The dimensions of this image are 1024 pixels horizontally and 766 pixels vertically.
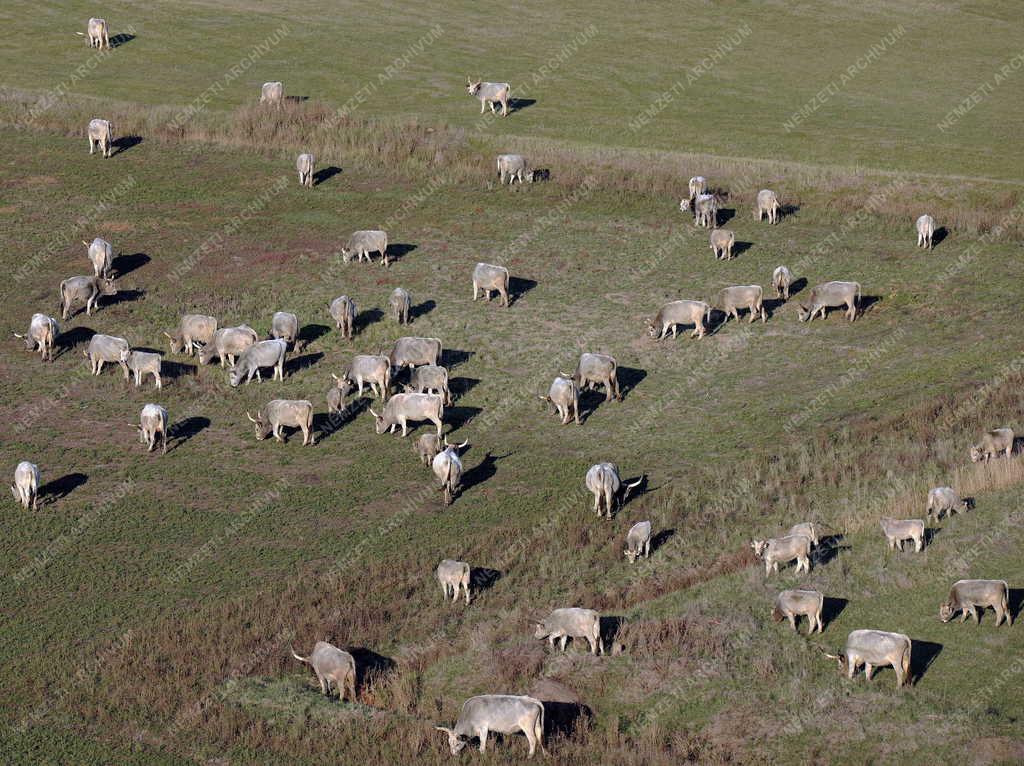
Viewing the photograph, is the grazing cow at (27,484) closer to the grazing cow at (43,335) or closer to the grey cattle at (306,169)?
the grazing cow at (43,335)

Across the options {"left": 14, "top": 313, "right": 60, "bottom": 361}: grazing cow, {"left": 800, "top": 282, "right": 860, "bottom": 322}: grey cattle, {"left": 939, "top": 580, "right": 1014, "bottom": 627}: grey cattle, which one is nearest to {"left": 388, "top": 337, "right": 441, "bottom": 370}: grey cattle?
{"left": 14, "top": 313, "right": 60, "bottom": 361}: grazing cow

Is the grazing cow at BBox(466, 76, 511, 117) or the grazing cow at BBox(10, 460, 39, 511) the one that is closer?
the grazing cow at BBox(10, 460, 39, 511)

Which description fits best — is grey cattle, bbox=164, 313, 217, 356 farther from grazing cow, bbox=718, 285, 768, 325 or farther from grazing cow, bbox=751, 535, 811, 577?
grazing cow, bbox=751, 535, 811, 577

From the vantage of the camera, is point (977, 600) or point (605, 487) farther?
point (605, 487)

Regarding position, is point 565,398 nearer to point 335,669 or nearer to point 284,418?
point 284,418

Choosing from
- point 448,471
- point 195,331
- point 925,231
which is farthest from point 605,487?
point 925,231

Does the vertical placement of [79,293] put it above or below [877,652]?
below
